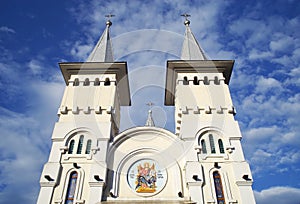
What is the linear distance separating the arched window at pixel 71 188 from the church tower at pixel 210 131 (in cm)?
670

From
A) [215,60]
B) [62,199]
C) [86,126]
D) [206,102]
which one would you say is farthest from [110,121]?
[215,60]

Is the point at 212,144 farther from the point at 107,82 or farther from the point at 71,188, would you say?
the point at 107,82

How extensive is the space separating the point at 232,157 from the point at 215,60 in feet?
28.8

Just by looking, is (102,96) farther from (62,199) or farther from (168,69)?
(62,199)

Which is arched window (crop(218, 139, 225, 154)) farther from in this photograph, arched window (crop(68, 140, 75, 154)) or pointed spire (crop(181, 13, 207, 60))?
arched window (crop(68, 140, 75, 154))

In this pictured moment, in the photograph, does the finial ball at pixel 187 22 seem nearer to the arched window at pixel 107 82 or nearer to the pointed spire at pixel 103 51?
the pointed spire at pixel 103 51

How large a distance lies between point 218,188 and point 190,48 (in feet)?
47.8

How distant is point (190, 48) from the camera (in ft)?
85.7

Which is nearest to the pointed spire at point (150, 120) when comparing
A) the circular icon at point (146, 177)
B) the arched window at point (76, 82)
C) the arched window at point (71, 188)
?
the arched window at point (76, 82)

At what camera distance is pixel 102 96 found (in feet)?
68.3

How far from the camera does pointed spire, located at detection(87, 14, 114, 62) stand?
82.2 feet

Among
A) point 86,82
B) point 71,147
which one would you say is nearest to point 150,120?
point 86,82

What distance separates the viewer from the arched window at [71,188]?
50.3ft

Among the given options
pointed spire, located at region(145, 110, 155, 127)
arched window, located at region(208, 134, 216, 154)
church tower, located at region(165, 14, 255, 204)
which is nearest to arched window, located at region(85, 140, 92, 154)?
church tower, located at region(165, 14, 255, 204)
